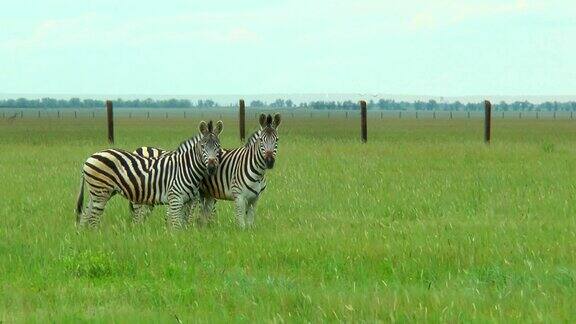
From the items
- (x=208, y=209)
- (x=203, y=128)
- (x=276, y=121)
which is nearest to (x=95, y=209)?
(x=208, y=209)

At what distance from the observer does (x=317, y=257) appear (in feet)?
32.3

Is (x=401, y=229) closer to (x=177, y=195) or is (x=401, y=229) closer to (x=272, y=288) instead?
(x=177, y=195)

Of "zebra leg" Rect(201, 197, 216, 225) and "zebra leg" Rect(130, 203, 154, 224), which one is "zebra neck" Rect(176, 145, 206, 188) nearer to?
"zebra leg" Rect(201, 197, 216, 225)

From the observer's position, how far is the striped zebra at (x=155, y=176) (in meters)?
11.9

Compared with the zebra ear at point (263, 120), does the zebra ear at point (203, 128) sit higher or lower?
lower

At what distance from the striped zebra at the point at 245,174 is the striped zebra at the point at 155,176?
1.15 ft

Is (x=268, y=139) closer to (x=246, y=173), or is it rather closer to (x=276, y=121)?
(x=276, y=121)

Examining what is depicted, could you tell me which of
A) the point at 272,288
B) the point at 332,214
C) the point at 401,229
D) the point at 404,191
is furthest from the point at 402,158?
the point at 272,288

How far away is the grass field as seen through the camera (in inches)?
286

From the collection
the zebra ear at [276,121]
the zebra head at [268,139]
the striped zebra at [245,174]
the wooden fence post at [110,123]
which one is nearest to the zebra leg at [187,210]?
the striped zebra at [245,174]

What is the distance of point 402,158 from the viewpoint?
24.3m

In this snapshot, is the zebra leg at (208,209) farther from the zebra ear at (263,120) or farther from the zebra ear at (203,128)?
the zebra ear at (263,120)

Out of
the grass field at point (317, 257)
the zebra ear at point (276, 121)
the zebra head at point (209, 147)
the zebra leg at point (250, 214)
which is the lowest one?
the grass field at point (317, 257)

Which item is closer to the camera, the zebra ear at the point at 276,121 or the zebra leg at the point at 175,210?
the zebra ear at the point at 276,121
